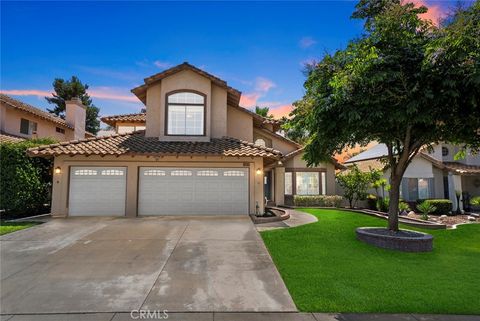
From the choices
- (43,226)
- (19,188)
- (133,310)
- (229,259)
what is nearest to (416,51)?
(229,259)

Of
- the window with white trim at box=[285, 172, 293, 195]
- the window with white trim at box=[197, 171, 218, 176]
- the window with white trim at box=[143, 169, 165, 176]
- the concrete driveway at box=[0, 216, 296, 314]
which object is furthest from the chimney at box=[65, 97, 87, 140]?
the window with white trim at box=[285, 172, 293, 195]

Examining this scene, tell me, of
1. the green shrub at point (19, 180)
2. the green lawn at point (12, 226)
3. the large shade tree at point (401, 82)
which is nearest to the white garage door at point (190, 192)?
the green lawn at point (12, 226)

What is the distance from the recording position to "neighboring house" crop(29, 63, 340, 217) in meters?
13.5

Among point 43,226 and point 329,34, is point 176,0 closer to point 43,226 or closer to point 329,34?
point 329,34

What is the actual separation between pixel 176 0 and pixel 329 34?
7357 mm

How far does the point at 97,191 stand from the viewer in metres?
13.7

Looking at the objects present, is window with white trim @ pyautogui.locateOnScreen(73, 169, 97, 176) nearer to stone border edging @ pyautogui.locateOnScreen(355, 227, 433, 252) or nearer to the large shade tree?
the large shade tree

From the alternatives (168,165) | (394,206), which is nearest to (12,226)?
(168,165)

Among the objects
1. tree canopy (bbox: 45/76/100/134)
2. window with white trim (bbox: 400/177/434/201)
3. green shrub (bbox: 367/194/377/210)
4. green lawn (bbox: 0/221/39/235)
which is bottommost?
green lawn (bbox: 0/221/39/235)

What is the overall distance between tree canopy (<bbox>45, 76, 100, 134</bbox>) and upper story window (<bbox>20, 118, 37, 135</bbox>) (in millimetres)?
23598

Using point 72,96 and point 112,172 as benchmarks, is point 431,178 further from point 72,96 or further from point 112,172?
point 72,96

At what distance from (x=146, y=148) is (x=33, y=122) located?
1478cm

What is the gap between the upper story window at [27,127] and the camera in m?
20.7

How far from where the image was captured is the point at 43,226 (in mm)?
11070
